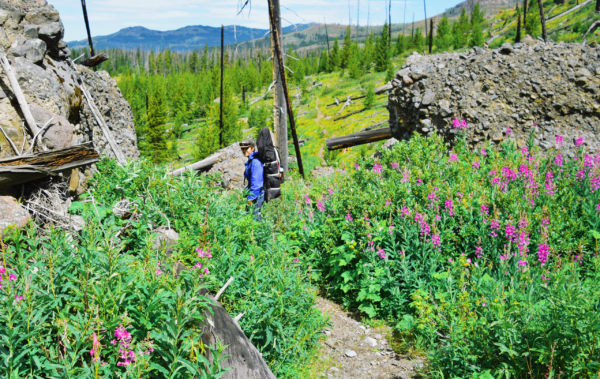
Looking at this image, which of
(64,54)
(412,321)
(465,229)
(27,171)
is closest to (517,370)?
(412,321)

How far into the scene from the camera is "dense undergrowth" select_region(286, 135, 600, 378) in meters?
2.75

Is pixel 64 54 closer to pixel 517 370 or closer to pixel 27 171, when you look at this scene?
pixel 27 171

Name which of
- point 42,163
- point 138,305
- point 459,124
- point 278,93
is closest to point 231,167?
point 278,93

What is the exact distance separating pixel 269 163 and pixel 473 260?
13.3 ft

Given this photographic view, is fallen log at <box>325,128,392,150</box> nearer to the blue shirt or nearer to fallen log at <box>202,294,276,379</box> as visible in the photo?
the blue shirt

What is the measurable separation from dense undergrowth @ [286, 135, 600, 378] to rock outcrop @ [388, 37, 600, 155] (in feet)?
9.96

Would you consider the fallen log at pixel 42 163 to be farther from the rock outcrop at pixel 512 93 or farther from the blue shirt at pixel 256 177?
the rock outcrop at pixel 512 93

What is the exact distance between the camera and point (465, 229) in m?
4.56

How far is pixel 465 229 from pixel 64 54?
833cm

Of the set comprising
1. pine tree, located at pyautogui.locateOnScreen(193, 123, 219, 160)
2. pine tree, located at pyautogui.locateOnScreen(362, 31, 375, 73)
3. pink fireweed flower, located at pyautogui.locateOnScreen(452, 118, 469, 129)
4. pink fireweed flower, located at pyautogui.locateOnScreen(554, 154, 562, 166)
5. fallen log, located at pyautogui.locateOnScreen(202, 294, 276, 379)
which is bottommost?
pine tree, located at pyautogui.locateOnScreen(193, 123, 219, 160)

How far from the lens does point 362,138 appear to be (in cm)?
1348

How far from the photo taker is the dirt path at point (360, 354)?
3.67m

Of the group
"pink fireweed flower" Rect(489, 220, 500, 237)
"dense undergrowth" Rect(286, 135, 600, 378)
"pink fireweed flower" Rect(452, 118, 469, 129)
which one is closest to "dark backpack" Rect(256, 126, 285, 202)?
"dense undergrowth" Rect(286, 135, 600, 378)

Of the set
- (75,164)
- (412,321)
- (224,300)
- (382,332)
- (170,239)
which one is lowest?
(382,332)
